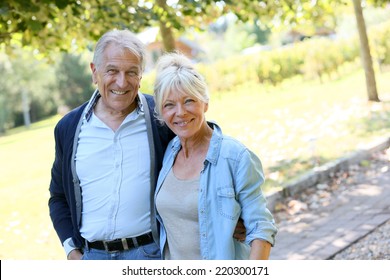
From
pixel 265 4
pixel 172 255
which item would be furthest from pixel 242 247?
pixel 265 4

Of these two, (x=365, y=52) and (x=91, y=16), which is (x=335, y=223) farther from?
(x=365, y=52)

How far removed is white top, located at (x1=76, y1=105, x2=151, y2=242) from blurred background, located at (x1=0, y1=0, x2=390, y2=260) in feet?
1.40

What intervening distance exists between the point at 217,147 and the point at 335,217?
474cm

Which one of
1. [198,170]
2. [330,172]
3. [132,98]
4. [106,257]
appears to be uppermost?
[132,98]

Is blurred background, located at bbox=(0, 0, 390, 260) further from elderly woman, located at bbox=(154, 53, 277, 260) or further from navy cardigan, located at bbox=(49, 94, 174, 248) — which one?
elderly woman, located at bbox=(154, 53, 277, 260)

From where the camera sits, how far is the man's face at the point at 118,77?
313 cm

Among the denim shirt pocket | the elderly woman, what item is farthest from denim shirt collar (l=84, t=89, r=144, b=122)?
the denim shirt pocket

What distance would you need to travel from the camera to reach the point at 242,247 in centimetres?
288

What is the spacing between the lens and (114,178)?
3174mm

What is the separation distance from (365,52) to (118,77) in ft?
41.0

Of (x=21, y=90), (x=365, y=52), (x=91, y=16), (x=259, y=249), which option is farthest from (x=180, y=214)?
(x=21, y=90)

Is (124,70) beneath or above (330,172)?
above

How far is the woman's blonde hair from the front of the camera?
279 cm

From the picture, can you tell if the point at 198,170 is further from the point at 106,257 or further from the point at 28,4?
the point at 28,4
